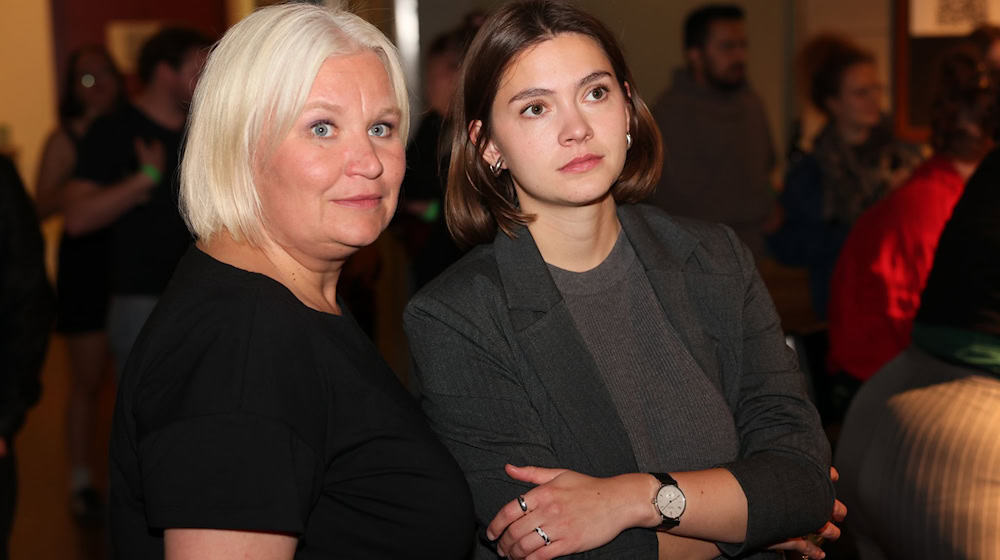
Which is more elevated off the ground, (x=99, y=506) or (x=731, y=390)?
(x=731, y=390)

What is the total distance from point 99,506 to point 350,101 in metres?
3.64

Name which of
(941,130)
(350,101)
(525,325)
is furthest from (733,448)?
(941,130)

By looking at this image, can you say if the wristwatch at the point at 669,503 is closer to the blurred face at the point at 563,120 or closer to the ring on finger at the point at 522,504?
A: the ring on finger at the point at 522,504

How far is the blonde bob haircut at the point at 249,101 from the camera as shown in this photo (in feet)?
4.90

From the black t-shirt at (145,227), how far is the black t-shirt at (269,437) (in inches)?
92.6

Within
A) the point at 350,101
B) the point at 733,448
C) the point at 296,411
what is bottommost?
the point at 733,448

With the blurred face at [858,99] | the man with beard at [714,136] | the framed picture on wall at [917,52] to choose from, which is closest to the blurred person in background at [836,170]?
the blurred face at [858,99]

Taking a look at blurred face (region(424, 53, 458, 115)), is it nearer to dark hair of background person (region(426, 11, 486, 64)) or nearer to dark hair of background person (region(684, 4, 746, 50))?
dark hair of background person (region(426, 11, 486, 64))

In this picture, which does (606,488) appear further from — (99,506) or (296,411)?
(99,506)

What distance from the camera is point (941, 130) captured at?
3.19 metres

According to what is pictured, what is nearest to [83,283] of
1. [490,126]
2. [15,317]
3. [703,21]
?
[15,317]

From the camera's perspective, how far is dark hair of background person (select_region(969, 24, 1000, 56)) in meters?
3.40

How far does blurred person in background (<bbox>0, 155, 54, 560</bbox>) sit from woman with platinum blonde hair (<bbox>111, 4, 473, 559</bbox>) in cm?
108

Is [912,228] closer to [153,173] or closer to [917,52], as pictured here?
[153,173]
